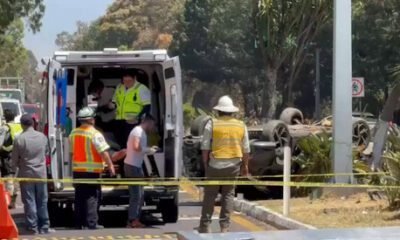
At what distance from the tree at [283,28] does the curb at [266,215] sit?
13.9m

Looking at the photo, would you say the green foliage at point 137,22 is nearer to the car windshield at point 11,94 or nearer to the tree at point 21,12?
the car windshield at point 11,94

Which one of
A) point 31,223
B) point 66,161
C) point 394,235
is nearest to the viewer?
point 394,235

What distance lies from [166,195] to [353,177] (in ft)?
11.1

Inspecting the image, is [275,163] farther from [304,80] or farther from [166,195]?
[304,80]

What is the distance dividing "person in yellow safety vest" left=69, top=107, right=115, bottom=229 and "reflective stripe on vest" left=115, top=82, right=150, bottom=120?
0.87 meters

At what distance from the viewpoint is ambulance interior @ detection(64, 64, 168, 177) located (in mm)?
13680

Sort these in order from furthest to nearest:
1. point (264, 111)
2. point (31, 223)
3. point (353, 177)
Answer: point (264, 111) → point (353, 177) → point (31, 223)

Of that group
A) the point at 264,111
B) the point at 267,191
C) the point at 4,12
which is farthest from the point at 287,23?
the point at 267,191

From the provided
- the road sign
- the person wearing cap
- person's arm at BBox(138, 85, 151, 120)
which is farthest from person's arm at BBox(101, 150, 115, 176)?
the road sign

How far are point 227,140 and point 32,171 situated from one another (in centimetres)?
279

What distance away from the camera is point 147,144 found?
13.4 m

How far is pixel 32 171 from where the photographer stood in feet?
40.9

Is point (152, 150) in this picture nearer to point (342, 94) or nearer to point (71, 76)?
point (71, 76)

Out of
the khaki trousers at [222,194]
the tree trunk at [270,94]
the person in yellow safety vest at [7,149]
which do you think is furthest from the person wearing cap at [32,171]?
the tree trunk at [270,94]
